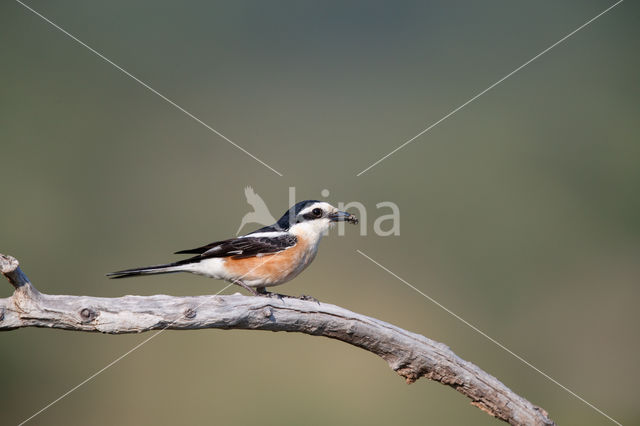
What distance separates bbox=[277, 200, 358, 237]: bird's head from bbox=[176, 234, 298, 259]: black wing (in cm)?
27

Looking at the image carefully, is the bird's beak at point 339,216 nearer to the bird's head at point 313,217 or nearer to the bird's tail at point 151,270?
the bird's head at point 313,217

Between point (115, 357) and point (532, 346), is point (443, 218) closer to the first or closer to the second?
point (532, 346)

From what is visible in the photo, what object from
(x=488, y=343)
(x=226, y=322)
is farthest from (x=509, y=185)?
(x=226, y=322)

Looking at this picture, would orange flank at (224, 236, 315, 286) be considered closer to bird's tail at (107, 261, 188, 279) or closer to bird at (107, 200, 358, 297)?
bird at (107, 200, 358, 297)

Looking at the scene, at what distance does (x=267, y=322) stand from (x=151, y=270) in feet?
3.38

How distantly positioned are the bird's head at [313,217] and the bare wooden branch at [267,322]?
1.17 metres

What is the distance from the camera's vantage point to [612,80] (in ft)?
52.7

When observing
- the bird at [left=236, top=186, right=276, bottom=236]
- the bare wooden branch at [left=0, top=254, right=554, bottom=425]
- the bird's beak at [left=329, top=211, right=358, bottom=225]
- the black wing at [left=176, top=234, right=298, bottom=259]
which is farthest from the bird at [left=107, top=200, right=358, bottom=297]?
the bird at [left=236, top=186, right=276, bottom=236]

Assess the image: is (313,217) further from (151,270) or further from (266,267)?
(151,270)

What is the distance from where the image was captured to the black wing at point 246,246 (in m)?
4.84

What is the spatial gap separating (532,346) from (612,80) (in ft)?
33.9

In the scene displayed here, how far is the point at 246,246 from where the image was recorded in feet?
16.2

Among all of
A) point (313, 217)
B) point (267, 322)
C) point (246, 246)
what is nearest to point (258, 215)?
point (313, 217)

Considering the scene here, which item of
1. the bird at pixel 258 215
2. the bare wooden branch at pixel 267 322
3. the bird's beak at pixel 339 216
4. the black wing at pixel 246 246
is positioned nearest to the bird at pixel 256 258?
the black wing at pixel 246 246
